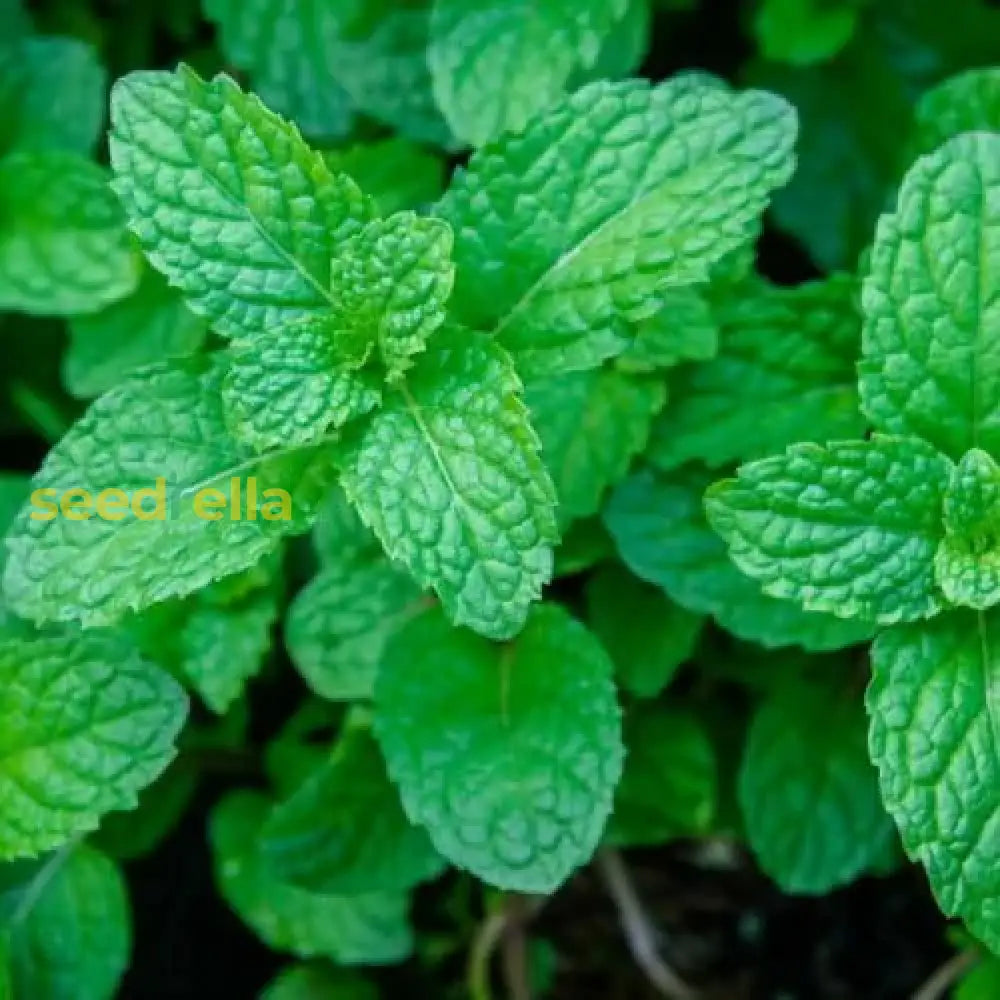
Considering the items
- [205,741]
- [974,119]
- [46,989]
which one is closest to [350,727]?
[205,741]

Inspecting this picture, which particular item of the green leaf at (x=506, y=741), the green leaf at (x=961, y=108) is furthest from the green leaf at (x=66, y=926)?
the green leaf at (x=961, y=108)

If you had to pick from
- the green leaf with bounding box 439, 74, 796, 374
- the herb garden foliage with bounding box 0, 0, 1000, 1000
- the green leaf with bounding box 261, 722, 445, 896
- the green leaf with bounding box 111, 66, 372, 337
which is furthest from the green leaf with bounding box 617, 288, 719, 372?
the green leaf with bounding box 261, 722, 445, 896

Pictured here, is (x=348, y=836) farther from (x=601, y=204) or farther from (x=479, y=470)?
(x=601, y=204)

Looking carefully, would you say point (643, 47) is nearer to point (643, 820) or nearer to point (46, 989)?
point (643, 820)

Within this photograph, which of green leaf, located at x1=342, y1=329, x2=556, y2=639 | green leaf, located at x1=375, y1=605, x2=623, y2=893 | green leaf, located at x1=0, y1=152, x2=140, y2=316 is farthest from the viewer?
green leaf, located at x1=0, y1=152, x2=140, y2=316

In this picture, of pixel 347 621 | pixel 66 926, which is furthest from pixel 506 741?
pixel 66 926

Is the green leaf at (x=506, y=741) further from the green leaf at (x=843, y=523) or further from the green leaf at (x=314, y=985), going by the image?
the green leaf at (x=314, y=985)

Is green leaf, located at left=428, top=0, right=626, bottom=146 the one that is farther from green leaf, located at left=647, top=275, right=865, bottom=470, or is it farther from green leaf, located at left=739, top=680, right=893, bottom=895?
green leaf, located at left=739, top=680, right=893, bottom=895
